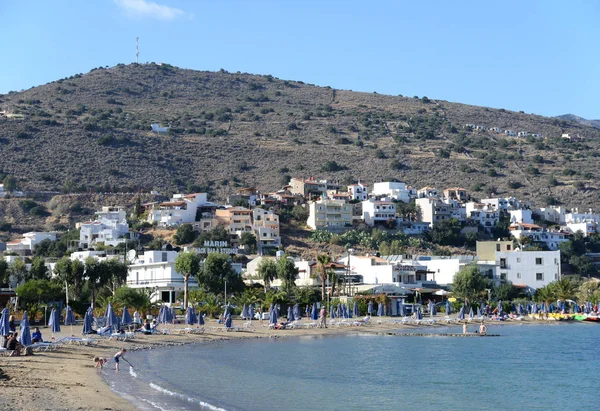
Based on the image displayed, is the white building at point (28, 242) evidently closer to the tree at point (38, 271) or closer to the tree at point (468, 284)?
the tree at point (38, 271)

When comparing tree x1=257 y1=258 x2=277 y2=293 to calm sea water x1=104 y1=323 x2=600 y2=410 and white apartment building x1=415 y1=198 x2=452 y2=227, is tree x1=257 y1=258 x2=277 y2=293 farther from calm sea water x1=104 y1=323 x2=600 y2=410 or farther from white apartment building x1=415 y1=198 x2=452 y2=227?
white apartment building x1=415 y1=198 x2=452 y2=227

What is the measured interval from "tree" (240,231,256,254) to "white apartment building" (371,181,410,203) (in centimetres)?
2932

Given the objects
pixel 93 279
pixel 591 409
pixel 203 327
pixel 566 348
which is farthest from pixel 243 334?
pixel 591 409

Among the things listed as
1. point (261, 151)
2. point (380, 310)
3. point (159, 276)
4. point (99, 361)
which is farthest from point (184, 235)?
point (99, 361)

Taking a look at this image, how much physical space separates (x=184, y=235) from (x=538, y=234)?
160ft

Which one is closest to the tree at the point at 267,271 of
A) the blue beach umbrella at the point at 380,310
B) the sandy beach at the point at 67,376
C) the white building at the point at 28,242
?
the blue beach umbrella at the point at 380,310

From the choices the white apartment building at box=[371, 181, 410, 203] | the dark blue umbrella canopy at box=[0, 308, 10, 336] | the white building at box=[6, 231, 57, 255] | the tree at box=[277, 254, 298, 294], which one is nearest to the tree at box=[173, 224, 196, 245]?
the white building at box=[6, 231, 57, 255]

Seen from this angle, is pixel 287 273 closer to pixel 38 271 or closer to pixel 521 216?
pixel 38 271

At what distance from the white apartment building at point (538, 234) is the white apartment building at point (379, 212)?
1710cm

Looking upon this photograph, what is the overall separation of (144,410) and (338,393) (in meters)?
8.71

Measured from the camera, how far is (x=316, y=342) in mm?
55500

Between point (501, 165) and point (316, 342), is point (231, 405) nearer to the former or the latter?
point (316, 342)

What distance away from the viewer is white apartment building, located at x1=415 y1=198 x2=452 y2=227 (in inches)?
5039

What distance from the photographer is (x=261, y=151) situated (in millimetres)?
163875
